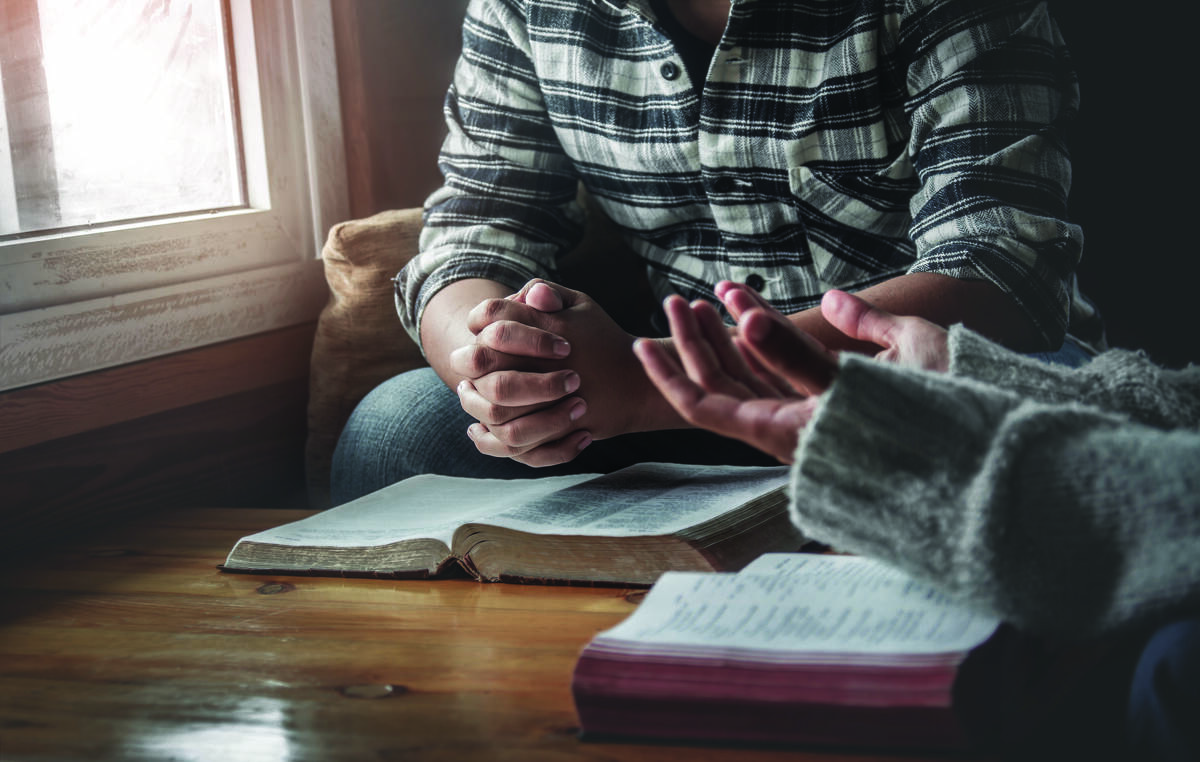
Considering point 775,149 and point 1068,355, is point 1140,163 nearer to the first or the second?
point 1068,355

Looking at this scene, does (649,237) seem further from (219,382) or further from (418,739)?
(418,739)

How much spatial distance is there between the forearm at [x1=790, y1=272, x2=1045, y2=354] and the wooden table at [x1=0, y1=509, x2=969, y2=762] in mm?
382

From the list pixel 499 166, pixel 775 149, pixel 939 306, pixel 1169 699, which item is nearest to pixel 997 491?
pixel 1169 699

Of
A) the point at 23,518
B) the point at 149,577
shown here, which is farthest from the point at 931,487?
the point at 23,518

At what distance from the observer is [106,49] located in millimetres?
1265

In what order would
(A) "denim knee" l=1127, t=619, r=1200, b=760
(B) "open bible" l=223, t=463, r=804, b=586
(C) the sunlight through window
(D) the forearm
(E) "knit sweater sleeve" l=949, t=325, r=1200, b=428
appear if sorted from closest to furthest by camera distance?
1. (A) "denim knee" l=1127, t=619, r=1200, b=760
2. (E) "knit sweater sleeve" l=949, t=325, r=1200, b=428
3. (B) "open bible" l=223, t=463, r=804, b=586
4. (D) the forearm
5. (C) the sunlight through window

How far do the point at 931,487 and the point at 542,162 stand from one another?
0.95 m

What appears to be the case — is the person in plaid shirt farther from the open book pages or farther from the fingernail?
the open book pages

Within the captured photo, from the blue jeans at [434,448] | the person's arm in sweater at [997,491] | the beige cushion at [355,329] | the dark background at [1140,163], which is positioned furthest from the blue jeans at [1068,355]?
the beige cushion at [355,329]

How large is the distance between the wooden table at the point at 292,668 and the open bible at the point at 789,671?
0.01m

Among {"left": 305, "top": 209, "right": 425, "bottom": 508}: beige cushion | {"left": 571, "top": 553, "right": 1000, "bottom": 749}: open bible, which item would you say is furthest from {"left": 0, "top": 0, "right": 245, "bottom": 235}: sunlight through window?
{"left": 571, "top": 553, "right": 1000, "bottom": 749}: open bible

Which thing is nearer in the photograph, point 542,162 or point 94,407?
point 94,407

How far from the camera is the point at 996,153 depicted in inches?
39.9

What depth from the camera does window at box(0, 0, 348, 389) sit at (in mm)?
1156
